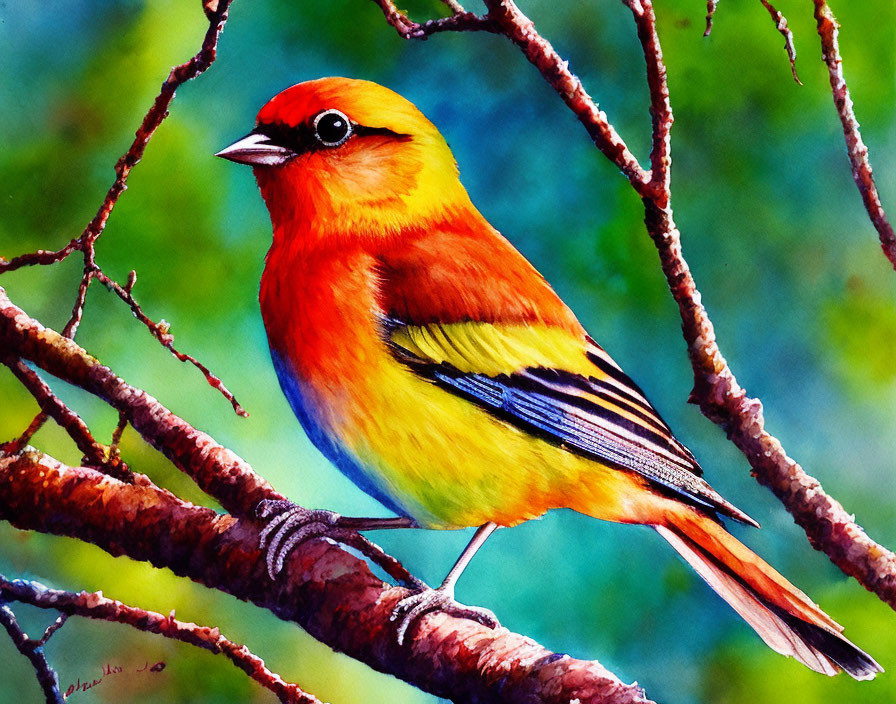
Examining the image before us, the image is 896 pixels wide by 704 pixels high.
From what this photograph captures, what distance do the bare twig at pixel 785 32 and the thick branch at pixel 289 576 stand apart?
95cm

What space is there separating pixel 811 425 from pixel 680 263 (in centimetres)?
33

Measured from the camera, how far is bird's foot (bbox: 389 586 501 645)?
1.13 m

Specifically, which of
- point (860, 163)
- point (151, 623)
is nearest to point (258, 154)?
point (151, 623)

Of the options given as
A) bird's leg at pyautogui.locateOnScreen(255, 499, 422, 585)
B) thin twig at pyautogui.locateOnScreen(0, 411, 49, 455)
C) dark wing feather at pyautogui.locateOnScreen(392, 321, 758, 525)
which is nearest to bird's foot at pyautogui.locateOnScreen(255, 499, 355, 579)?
bird's leg at pyautogui.locateOnScreen(255, 499, 422, 585)

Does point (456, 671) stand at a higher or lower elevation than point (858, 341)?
lower

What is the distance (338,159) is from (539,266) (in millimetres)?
337

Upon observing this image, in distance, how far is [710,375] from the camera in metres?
1.39

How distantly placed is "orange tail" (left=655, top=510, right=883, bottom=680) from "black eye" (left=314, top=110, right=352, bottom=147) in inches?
Result: 27.9

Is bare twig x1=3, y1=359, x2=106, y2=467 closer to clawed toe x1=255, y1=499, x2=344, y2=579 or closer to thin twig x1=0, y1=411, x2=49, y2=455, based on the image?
thin twig x1=0, y1=411, x2=49, y2=455

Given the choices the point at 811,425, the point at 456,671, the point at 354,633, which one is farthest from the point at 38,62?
the point at 811,425

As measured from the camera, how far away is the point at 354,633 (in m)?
1.15

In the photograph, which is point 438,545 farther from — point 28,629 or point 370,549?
point 28,629

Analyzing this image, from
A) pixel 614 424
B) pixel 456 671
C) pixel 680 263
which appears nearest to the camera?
pixel 456 671

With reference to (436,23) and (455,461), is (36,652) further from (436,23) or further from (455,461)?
(436,23)
